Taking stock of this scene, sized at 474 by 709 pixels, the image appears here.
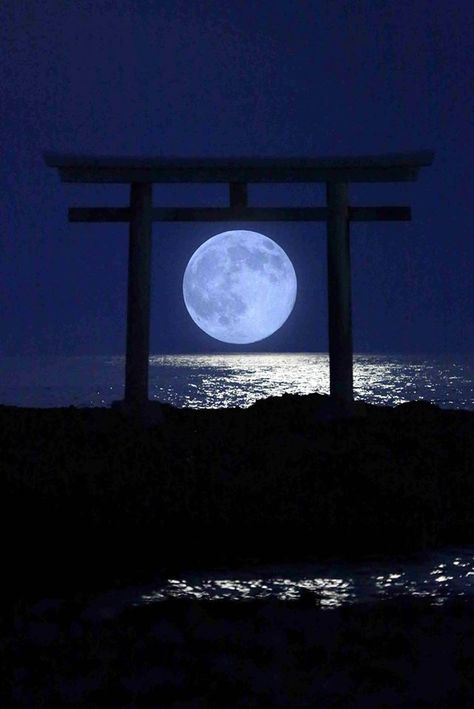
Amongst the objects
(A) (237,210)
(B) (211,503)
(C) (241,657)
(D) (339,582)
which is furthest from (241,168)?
(C) (241,657)

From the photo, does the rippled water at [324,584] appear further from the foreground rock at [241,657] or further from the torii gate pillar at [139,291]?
the torii gate pillar at [139,291]

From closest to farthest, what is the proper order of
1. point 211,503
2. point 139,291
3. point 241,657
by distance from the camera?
point 241,657, point 211,503, point 139,291

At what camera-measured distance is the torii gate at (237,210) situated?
31.6 ft

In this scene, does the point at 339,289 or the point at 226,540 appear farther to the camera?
the point at 339,289

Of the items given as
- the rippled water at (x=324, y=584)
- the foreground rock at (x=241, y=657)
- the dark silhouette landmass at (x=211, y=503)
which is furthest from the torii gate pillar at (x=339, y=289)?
the foreground rock at (x=241, y=657)

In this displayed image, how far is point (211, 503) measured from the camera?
25.3 feet

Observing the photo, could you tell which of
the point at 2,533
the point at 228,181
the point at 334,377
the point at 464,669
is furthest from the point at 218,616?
the point at 228,181

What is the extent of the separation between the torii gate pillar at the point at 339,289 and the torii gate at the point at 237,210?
0.04ft

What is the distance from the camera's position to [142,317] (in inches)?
398

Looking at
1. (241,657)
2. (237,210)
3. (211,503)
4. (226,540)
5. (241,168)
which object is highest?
(241,168)

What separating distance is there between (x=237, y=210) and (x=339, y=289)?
5.60 feet

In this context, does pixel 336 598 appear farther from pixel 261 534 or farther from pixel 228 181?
pixel 228 181

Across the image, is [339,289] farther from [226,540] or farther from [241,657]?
[241,657]

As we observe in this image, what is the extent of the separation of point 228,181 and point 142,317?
2.11 metres
